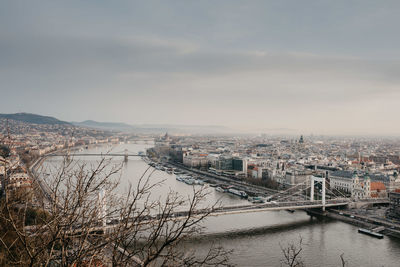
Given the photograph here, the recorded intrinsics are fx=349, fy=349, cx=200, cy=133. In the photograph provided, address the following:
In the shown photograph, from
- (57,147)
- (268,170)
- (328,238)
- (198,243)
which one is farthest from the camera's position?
(57,147)

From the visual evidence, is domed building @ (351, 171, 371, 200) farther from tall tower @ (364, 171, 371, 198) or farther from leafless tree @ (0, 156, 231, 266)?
leafless tree @ (0, 156, 231, 266)

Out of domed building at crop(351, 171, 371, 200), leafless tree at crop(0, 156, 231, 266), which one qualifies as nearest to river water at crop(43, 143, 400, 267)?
leafless tree at crop(0, 156, 231, 266)

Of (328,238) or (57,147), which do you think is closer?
(328,238)

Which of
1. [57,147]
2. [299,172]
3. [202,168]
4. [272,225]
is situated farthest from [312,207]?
[57,147]

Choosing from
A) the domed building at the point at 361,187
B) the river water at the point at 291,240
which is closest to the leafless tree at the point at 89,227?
the river water at the point at 291,240

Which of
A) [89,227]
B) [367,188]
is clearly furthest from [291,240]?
[367,188]

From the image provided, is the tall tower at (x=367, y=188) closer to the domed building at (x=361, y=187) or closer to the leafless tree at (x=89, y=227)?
the domed building at (x=361, y=187)

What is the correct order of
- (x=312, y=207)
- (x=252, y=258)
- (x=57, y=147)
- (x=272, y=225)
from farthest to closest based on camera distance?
1. (x=57, y=147)
2. (x=312, y=207)
3. (x=272, y=225)
4. (x=252, y=258)

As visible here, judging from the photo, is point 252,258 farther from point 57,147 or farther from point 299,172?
point 57,147
